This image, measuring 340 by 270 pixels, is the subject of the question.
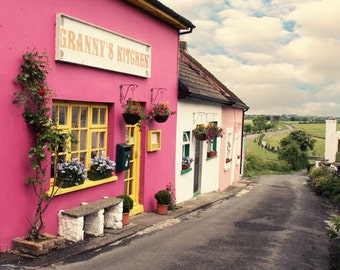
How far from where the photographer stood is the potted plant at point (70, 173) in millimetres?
6574

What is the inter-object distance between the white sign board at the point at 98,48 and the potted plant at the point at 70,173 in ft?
5.70

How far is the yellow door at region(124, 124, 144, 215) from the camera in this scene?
9109mm

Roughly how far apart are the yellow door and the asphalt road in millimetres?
1120

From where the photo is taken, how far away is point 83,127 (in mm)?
7398

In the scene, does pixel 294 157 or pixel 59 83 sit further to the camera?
pixel 294 157

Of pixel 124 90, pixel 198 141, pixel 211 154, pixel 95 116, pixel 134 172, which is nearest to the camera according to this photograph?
pixel 95 116

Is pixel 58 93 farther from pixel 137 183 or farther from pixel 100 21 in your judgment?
pixel 137 183

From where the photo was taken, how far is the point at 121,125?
835 cm

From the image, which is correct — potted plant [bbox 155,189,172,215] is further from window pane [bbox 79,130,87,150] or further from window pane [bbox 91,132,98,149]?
window pane [bbox 79,130,87,150]

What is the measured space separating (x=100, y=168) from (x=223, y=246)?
2.73m

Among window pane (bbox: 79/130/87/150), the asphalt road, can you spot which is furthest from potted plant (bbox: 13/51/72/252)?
window pane (bbox: 79/130/87/150)

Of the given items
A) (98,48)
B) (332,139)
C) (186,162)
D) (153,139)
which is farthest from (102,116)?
(332,139)

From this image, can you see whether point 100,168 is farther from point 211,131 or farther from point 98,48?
point 211,131

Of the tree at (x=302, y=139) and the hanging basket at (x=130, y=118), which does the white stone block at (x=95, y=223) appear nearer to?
the hanging basket at (x=130, y=118)
